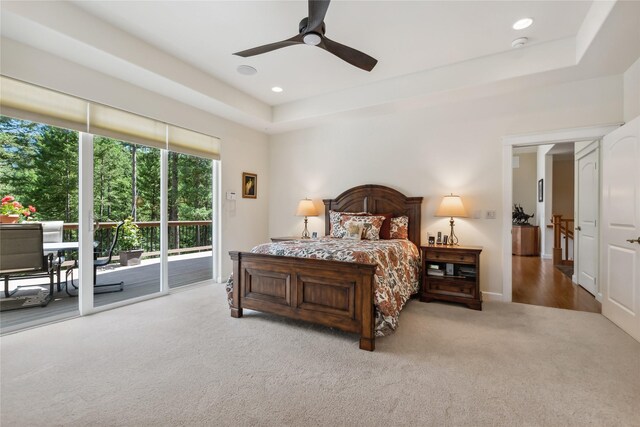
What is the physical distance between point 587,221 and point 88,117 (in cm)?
683

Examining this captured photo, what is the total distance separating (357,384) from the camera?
6.45ft

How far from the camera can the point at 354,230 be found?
162 inches

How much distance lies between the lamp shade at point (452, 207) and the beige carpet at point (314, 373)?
1.32m

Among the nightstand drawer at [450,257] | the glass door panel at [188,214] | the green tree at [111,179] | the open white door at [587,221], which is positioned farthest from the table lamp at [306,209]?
the open white door at [587,221]

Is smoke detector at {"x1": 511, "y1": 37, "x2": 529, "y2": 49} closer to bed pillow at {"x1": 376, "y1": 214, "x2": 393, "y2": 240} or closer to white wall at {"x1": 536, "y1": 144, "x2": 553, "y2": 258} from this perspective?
bed pillow at {"x1": 376, "y1": 214, "x2": 393, "y2": 240}

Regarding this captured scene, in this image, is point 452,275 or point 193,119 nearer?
point 452,275

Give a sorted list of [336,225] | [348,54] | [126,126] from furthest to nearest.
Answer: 1. [336,225]
2. [126,126]
3. [348,54]

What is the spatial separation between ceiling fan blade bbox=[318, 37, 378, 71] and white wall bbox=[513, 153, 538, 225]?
7.94 meters

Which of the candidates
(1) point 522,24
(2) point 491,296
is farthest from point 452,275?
(1) point 522,24

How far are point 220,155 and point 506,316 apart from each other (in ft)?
15.2

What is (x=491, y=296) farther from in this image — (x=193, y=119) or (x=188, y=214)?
(x=193, y=119)

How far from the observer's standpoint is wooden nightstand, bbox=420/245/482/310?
11.5 feet

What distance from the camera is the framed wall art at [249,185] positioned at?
532 centimetres

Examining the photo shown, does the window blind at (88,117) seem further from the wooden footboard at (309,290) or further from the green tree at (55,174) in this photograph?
the wooden footboard at (309,290)
